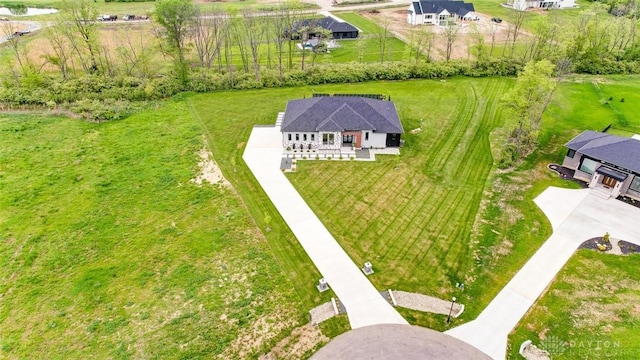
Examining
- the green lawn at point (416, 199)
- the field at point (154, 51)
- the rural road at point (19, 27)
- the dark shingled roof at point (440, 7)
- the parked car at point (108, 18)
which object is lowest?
the green lawn at point (416, 199)

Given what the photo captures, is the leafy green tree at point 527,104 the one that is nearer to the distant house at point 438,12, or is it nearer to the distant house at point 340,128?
the distant house at point 340,128

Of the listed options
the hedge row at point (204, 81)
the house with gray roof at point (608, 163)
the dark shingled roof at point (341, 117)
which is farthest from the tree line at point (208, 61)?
the house with gray roof at point (608, 163)

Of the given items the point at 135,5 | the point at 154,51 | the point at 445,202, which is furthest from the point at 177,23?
the point at 135,5

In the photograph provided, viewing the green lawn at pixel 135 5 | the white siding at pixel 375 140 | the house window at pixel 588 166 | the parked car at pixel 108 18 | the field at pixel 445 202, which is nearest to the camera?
the field at pixel 445 202

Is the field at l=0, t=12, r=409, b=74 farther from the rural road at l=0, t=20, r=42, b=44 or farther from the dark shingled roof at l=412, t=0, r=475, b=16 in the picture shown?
the dark shingled roof at l=412, t=0, r=475, b=16

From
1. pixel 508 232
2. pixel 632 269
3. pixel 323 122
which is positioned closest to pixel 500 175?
pixel 508 232

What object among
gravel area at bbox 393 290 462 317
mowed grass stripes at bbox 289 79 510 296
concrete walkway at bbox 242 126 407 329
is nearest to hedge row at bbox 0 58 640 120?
mowed grass stripes at bbox 289 79 510 296
